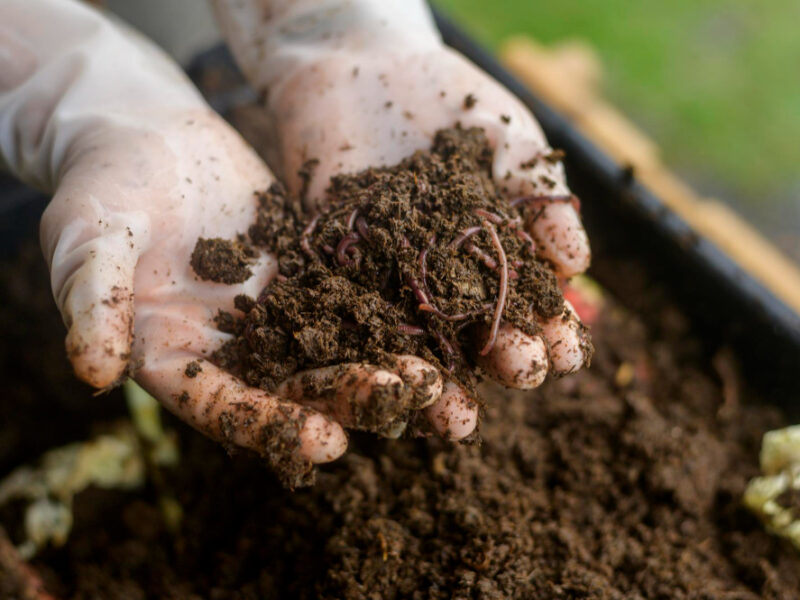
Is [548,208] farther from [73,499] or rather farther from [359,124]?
[73,499]

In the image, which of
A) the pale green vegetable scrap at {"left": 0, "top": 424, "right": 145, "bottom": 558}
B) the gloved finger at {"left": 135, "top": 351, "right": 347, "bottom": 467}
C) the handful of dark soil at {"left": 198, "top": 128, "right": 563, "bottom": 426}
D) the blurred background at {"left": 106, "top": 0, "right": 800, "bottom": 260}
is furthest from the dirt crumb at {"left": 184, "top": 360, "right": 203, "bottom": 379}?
the blurred background at {"left": 106, "top": 0, "right": 800, "bottom": 260}

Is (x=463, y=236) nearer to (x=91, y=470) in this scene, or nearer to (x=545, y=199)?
(x=545, y=199)

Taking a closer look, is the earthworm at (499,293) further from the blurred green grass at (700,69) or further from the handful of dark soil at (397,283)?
the blurred green grass at (700,69)

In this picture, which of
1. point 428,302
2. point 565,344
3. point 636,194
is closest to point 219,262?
point 428,302

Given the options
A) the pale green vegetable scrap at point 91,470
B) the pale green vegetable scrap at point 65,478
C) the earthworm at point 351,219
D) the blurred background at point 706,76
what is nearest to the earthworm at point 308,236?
the earthworm at point 351,219

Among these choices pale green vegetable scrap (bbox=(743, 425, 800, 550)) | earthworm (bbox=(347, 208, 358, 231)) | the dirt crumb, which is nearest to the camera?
the dirt crumb

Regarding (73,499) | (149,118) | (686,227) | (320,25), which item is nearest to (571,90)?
(686,227)

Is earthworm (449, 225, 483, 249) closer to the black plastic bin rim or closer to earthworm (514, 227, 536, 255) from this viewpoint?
earthworm (514, 227, 536, 255)

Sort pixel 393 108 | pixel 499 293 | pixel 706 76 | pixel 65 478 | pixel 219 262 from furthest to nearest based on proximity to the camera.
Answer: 1. pixel 706 76
2. pixel 65 478
3. pixel 393 108
4. pixel 219 262
5. pixel 499 293
